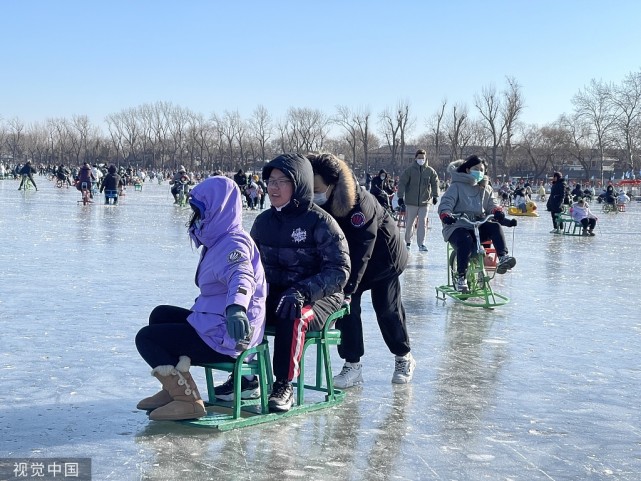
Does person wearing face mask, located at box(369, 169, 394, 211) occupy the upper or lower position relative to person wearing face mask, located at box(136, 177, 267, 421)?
upper

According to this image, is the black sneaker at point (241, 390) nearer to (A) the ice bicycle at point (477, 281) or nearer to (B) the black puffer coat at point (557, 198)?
(A) the ice bicycle at point (477, 281)

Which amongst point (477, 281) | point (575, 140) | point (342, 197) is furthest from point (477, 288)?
point (575, 140)

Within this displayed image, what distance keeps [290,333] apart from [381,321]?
3.62 feet

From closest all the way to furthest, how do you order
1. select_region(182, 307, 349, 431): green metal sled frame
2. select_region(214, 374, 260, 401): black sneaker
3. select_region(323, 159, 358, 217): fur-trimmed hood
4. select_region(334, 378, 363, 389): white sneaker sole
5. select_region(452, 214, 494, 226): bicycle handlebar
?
select_region(182, 307, 349, 431): green metal sled frame
select_region(214, 374, 260, 401): black sneaker
select_region(323, 159, 358, 217): fur-trimmed hood
select_region(334, 378, 363, 389): white sneaker sole
select_region(452, 214, 494, 226): bicycle handlebar

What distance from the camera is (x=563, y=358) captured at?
631cm

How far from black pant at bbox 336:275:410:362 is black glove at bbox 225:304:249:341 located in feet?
4.59

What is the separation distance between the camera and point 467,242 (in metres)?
8.65

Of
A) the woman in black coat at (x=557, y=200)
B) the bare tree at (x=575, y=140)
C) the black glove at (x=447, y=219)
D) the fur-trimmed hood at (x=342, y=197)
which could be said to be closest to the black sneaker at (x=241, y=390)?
the fur-trimmed hood at (x=342, y=197)

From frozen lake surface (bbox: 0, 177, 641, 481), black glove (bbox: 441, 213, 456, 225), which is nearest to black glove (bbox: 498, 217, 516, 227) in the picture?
black glove (bbox: 441, 213, 456, 225)

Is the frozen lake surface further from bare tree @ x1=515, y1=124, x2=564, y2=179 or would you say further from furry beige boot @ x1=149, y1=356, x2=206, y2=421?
bare tree @ x1=515, y1=124, x2=564, y2=179

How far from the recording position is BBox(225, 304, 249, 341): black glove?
385 cm

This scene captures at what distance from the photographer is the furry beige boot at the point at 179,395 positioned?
4113 millimetres

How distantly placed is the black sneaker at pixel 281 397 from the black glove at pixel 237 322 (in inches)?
23.3

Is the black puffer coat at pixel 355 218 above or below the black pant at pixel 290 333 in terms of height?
above
